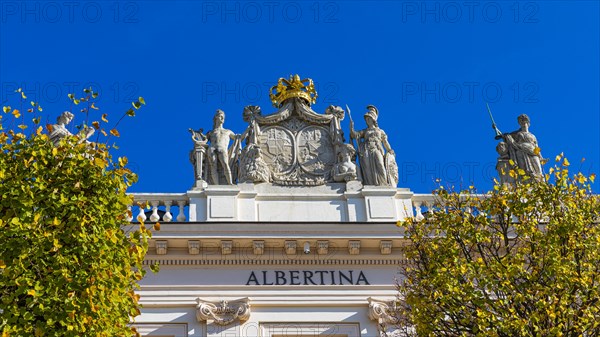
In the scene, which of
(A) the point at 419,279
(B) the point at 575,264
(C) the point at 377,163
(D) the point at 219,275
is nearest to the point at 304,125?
(C) the point at 377,163

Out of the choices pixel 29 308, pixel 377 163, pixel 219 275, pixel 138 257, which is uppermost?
pixel 377 163

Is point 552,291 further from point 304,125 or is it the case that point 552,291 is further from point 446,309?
point 304,125

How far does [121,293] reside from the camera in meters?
14.7

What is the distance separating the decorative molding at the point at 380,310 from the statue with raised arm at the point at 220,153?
4504mm

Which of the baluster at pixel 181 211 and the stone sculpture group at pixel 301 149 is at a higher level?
the stone sculpture group at pixel 301 149

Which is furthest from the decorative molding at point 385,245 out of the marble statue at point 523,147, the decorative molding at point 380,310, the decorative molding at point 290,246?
the marble statue at point 523,147

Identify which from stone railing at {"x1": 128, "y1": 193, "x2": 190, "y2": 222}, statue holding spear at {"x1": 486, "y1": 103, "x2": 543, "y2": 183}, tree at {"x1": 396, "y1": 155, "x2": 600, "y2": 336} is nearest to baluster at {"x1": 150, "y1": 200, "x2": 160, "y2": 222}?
stone railing at {"x1": 128, "y1": 193, "x2": 190, "y2": 222}

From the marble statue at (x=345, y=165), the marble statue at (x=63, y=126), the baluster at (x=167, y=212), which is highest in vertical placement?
the marble statue at (x=63, y=126)

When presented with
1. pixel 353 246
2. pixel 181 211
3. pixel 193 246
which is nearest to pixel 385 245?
pixel 353 246

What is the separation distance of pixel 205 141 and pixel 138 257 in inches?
384

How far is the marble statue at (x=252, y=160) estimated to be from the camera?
2414 cm

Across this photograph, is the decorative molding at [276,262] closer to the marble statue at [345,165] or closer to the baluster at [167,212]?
the baluster at [167,212]

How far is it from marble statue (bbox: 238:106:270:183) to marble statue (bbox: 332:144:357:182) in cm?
164

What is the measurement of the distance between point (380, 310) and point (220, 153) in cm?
544
